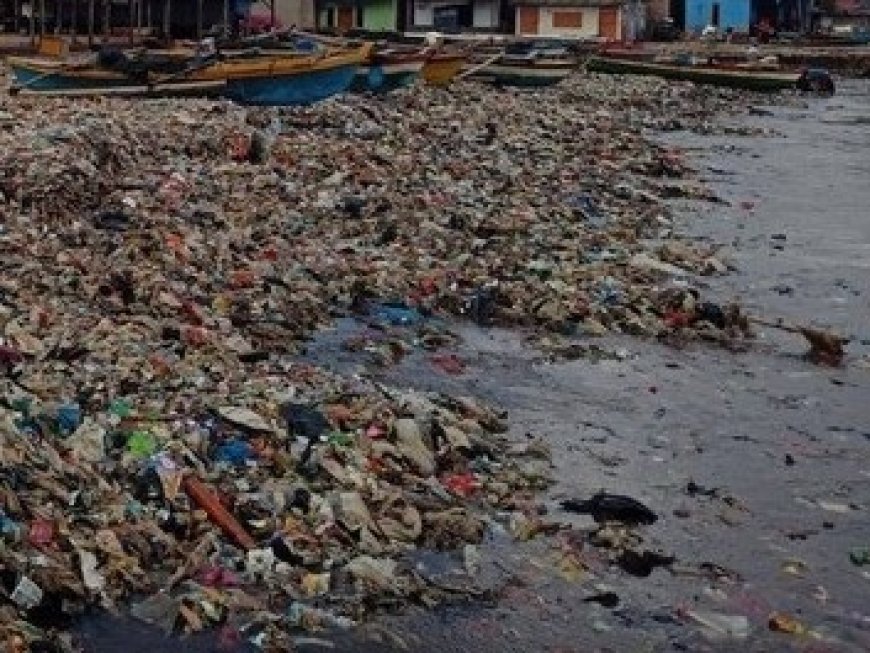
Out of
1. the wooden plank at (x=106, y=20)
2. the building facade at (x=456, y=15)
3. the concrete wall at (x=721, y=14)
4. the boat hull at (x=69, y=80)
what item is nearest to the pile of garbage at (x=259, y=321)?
the boat hull at (x=69, y=80)

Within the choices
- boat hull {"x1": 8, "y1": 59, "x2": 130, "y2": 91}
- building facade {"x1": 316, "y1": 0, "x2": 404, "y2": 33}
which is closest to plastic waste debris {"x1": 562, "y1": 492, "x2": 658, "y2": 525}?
boat hull {"x1": 8, "y1": 59, "x2": 130, "y2": 91}

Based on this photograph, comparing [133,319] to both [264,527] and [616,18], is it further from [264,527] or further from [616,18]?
[616,18]

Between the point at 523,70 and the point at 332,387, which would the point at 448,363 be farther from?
the point at 523,70

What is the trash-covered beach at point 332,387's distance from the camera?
6223mm

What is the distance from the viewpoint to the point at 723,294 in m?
13.4

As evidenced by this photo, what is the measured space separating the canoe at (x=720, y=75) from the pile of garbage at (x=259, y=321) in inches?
822

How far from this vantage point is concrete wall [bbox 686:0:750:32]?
64625mm

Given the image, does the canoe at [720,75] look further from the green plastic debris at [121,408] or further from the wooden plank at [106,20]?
the green plastic debris at [121,408]

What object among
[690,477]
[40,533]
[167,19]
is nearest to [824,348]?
[690,477]

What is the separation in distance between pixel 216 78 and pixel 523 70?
14.4m

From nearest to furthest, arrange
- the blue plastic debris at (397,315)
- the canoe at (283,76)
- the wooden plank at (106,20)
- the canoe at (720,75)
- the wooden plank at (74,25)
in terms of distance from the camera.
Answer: the blue plastic debris at (397,315)
the canoe at (283,76)
the wooden plank at (106,20)
the wooden plank at (74,25)
the canoe at (720,75)

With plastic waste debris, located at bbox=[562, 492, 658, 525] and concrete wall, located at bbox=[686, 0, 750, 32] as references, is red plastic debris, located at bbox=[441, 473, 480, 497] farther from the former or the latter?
concrete wall, located at bbox=[686, 0, 750, 32]

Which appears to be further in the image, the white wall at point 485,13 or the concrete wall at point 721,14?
the concrete wall at point 721,14

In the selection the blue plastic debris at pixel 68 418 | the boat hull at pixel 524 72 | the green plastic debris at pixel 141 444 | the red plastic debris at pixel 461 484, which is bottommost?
the red plastic debris at pixel 461 484
